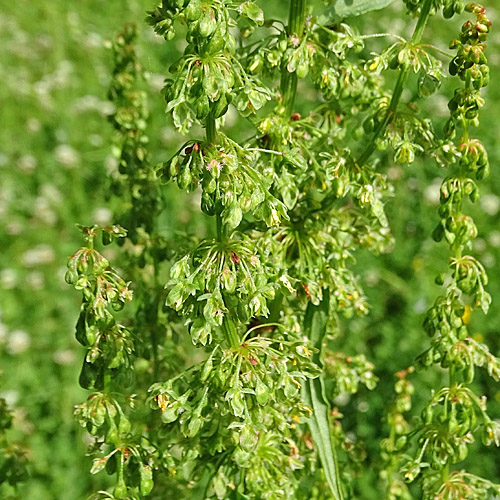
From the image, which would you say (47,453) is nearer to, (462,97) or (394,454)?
(394,454)

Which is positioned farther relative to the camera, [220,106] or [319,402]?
[319,402]

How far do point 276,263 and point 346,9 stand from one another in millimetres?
465

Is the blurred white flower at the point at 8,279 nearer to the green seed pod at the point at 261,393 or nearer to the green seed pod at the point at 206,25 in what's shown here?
the green seed pod at the point at 261,393

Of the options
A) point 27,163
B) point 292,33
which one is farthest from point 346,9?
point 27,163

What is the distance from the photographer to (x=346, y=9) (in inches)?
57.4

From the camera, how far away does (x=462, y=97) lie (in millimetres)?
1356

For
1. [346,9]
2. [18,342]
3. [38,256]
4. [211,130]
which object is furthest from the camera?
[38,256]

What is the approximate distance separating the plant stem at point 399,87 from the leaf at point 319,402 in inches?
11.0

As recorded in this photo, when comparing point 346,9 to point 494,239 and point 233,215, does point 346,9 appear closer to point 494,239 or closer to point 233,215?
point 233,215

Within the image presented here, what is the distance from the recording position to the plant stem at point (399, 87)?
139 cm

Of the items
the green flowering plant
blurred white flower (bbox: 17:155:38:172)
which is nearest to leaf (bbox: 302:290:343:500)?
the green flowering plant

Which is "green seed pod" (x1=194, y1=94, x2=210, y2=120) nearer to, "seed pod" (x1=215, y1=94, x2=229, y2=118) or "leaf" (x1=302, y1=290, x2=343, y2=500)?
"seed pod" (x1=215, y1=94, x2=229, y2=118)

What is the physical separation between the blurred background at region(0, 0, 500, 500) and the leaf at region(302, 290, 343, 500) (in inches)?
36.0

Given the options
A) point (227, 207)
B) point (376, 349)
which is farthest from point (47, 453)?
point (227, 207)
